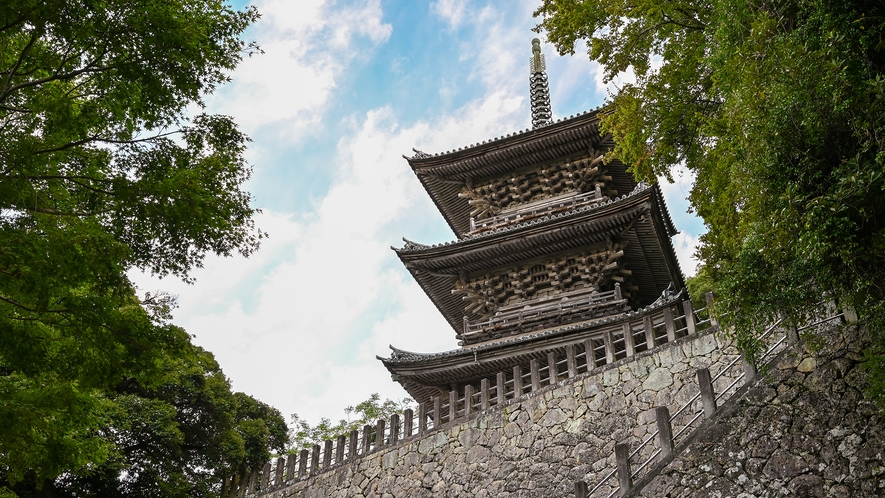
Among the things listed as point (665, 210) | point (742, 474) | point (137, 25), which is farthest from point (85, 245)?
point (665, 210)

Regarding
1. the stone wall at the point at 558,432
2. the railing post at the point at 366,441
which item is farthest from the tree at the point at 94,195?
the railing post at the point at 366,441

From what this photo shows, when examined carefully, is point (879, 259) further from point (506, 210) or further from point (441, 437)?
point (506, 210)

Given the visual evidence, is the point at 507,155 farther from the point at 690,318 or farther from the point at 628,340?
the point at 690,318

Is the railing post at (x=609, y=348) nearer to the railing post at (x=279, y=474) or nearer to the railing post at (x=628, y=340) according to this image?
the railing post at (x=628, y=340)

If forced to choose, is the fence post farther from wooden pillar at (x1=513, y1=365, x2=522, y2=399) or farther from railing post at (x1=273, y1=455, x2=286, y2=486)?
railing post at (x1=273, y1=455, x2=286, y2=486)

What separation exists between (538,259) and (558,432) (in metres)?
4.95

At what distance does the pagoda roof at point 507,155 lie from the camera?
51.6ft

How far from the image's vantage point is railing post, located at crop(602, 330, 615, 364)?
38.2ft

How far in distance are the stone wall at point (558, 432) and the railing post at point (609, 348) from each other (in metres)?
0.25

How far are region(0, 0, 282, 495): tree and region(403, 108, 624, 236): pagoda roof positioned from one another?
9.32 metres

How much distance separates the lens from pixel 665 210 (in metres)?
15.7

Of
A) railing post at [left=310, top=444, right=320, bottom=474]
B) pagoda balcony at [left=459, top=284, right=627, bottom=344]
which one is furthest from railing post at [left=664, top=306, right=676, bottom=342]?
railing post at [left=310, top=444, right=320, bottom=474]

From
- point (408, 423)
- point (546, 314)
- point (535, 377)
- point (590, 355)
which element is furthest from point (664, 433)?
point (546, 314)

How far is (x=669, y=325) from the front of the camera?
11.4 metres
